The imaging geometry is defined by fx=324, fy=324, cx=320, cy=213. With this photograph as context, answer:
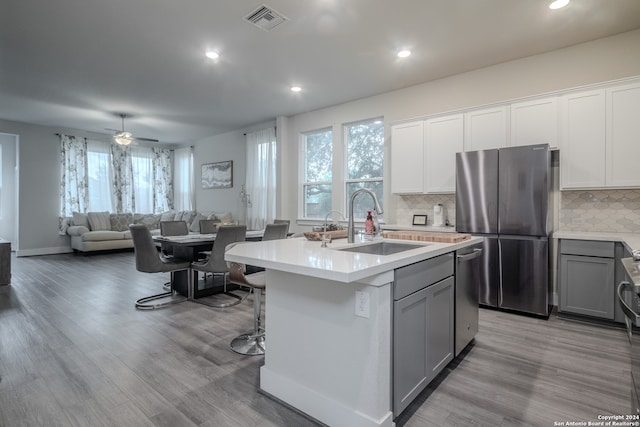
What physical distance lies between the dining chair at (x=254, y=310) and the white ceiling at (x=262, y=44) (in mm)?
2323

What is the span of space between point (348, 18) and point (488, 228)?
2614 millimetres

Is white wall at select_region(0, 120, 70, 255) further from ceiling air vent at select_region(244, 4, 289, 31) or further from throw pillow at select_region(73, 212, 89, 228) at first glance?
ceiling air vent at select_region(244, 4, 289, 31)

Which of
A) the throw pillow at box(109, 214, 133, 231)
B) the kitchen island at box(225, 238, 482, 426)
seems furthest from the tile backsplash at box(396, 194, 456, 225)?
the throw pillow at box(109, 214, 133, 231)

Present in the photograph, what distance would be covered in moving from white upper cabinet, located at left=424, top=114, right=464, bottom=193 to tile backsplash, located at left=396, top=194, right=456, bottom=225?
320mm

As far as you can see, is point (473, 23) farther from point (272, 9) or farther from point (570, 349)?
point (570, 349)

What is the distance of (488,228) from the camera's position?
3590 mm

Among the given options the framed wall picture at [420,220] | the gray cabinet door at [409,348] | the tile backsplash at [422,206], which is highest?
the tile backsplash at [422,206]

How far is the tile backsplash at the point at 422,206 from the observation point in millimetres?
4434

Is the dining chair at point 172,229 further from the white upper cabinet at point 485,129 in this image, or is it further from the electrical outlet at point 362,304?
the white upper cabinet at point 485,129

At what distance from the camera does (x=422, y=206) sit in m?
4.71

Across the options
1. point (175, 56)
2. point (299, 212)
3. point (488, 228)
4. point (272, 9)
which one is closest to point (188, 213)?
point (299, 212)

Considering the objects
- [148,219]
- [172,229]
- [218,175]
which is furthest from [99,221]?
[172,229]

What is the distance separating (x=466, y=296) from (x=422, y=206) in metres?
2.35

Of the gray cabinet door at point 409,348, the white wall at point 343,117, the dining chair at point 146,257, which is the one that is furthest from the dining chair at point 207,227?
the gray cabinet door at point 409,348
